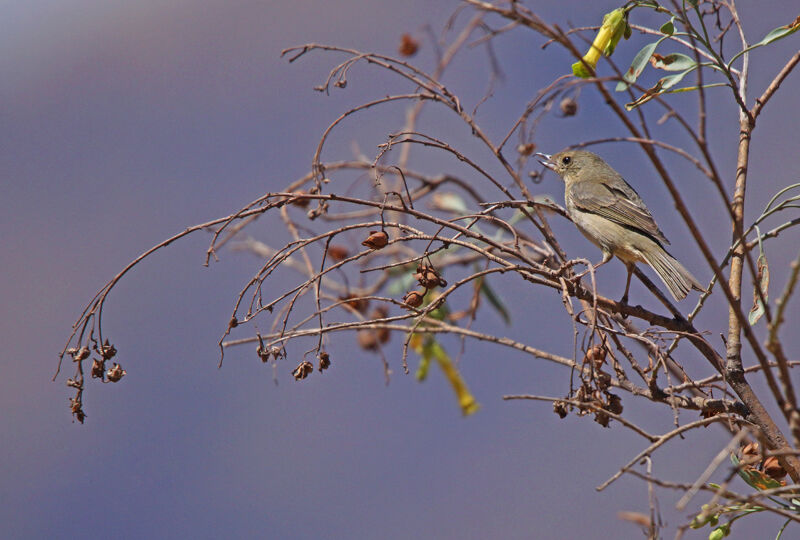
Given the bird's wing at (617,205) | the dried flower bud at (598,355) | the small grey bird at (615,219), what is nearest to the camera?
the dried flower bud at (598,355)

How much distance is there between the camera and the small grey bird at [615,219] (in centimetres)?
330

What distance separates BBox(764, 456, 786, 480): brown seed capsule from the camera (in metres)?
1.69

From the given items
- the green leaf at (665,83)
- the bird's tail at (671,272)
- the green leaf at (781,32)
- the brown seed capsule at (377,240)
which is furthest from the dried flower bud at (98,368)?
the bird's tail at (671,272)

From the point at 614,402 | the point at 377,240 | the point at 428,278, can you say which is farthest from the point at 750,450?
the point at 377,240

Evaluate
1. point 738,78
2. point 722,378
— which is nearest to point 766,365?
point 722,378

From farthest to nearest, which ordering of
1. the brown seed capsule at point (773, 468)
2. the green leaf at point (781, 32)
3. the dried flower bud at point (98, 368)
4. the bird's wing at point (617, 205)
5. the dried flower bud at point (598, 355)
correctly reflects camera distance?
1. the bird's wing at point (617, 205)
2. the dried flower bud at point (98, 368)
3. the green leaf at point (781, 32)
4. the dried flower bud at point (598, 355)
5. the brown seed capsule at point (773, 468)

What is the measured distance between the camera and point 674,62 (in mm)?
2088

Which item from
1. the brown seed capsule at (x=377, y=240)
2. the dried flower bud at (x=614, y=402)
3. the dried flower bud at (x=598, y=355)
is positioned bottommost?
the dried flower bud at (x=614, y=402)

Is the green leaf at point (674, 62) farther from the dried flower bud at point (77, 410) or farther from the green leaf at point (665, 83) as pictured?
the dried flower bud at point (77, 410)

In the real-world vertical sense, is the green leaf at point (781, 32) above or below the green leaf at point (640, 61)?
below

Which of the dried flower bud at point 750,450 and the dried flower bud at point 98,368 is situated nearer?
the dried flower bud at point 750,450

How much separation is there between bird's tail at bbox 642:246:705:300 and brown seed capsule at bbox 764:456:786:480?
4.31 ft

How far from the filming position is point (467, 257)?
3.39 m

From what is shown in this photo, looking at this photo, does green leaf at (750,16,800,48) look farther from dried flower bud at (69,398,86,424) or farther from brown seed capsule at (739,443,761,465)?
dried flower bud at (69,398,86,424)
